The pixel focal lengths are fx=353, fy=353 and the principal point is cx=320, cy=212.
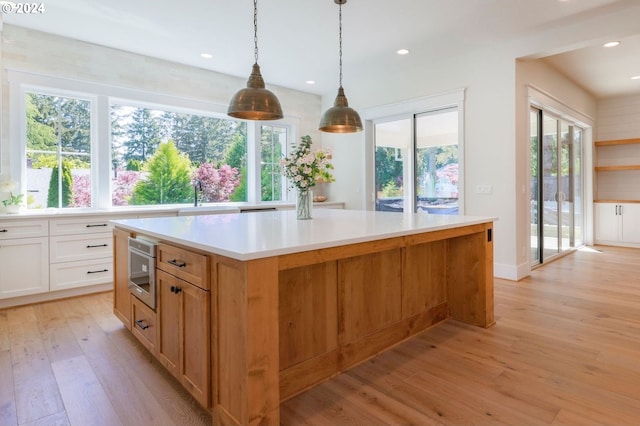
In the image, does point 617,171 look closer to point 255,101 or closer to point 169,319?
point 255,101

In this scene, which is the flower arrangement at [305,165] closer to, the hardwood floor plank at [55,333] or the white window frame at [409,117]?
the hardwood floor plank at [55,333]

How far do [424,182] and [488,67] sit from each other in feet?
5.52

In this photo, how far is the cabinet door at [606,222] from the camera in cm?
660

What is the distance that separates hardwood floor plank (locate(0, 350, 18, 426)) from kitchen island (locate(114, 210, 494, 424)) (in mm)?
688

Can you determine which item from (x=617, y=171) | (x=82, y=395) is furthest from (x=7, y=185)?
(x=617, y=171)

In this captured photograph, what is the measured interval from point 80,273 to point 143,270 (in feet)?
6.82

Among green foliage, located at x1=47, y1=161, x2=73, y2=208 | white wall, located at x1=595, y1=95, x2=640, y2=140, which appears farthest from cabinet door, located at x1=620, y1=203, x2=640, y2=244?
green foliage, located at x1=47, y1=161, x2=73, y2=208

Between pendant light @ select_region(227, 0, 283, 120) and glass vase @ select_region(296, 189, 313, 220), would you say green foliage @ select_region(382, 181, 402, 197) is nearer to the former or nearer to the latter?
glass vase @ select_region(296, 189, 313, 220)

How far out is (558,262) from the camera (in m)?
5.30

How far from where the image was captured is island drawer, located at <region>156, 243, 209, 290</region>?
167 cm

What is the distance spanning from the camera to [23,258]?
3477 millimetres

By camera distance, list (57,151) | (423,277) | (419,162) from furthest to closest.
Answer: (419,162)
(57,151)
(423,277)

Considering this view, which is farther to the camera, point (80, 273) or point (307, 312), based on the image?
point (80, 273)

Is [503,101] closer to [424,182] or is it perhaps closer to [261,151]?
[424,182]
